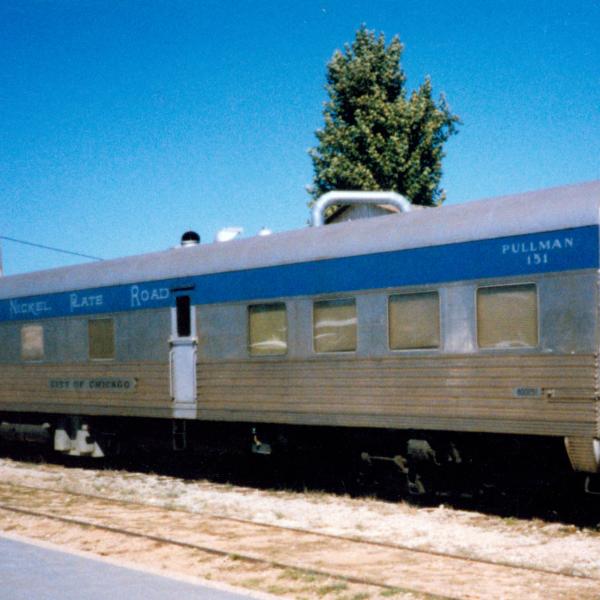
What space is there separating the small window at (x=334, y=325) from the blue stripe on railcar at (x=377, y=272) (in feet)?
0.59

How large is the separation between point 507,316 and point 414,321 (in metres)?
1.23

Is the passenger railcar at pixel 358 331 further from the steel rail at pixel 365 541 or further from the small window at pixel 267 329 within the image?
the steel rail at pixel 365 541

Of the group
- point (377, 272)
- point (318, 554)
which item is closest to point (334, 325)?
point (377, 272)

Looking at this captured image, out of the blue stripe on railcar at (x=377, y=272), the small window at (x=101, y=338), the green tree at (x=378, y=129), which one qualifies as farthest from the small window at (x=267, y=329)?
the green tree at (x=378, y=129)

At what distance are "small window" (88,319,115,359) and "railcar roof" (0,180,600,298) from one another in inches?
24.9

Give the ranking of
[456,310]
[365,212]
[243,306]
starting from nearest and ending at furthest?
[456,310] → [243,306] → [365,212]

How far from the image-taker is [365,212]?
2664 cm

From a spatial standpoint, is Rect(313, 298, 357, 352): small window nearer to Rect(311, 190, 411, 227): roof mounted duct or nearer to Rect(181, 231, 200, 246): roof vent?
Rect(181, 231, 200, 246): roof vent

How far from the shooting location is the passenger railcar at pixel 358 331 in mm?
9547

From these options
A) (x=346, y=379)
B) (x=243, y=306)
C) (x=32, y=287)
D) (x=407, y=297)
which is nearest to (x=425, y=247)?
(x=407, y=297)

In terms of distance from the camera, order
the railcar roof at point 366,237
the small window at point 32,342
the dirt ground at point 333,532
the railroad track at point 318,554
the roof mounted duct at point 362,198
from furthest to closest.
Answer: the roof mounted duct at point 362,198
the small window at point 32,342
the railcar roof at point 366,237
the dirt ground at point 333,532
the railroad track at point 318,554

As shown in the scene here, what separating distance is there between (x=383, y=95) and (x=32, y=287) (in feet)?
59.6

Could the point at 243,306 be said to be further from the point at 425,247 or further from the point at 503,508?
the point at 503,508

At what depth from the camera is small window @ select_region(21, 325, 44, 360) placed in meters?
16.5
